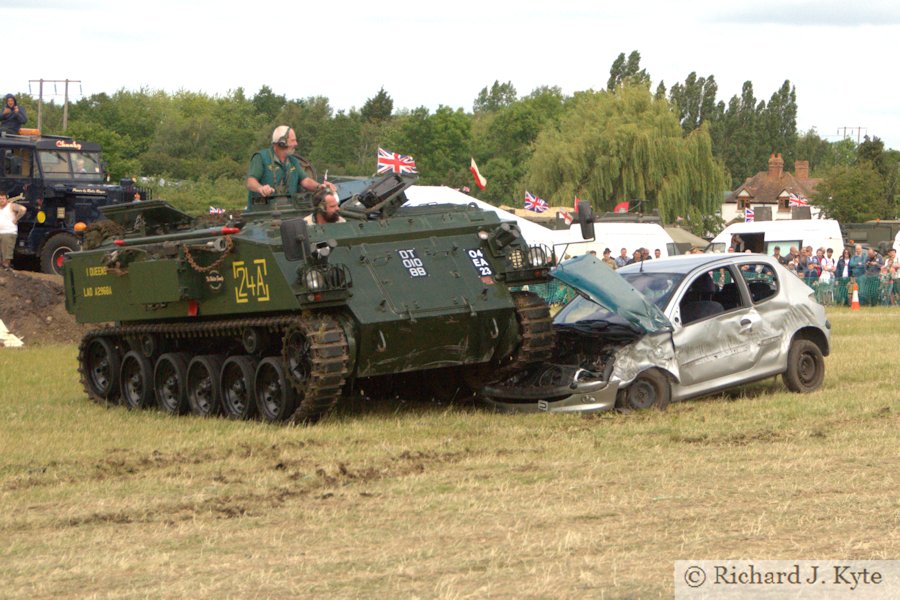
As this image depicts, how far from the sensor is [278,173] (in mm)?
15094

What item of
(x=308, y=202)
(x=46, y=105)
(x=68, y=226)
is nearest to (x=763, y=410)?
(x=308, y=202)

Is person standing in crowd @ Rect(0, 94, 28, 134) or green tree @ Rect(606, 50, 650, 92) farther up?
green tree @ Rect(606, 50, 650, 92)

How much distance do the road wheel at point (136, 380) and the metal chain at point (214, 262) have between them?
1.95m

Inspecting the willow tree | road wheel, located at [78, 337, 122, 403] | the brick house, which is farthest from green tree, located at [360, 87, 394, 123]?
road wheel, located at [78, 337, 122, 403]

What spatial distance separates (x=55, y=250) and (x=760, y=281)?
63.0ft

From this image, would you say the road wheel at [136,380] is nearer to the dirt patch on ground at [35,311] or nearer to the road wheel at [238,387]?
the road wheel at [238,387]

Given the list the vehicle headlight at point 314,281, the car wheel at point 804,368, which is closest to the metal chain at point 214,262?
the vehicle headlight at point 314,281

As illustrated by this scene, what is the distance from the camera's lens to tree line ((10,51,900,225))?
219 feet

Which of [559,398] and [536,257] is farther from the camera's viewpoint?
[536,257]

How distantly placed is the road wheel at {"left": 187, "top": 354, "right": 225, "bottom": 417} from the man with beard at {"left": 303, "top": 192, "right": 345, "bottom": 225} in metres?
1.76

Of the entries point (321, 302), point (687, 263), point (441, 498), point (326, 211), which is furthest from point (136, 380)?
point (441, 498)

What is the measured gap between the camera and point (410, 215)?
14.5 metres

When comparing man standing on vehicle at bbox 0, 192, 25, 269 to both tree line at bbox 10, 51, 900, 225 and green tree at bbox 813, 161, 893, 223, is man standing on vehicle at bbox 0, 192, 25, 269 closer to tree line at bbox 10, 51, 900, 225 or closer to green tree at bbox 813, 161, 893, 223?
tree line at bbox 10, 51, 900, 225

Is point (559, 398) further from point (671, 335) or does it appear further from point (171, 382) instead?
point (171, 382)
